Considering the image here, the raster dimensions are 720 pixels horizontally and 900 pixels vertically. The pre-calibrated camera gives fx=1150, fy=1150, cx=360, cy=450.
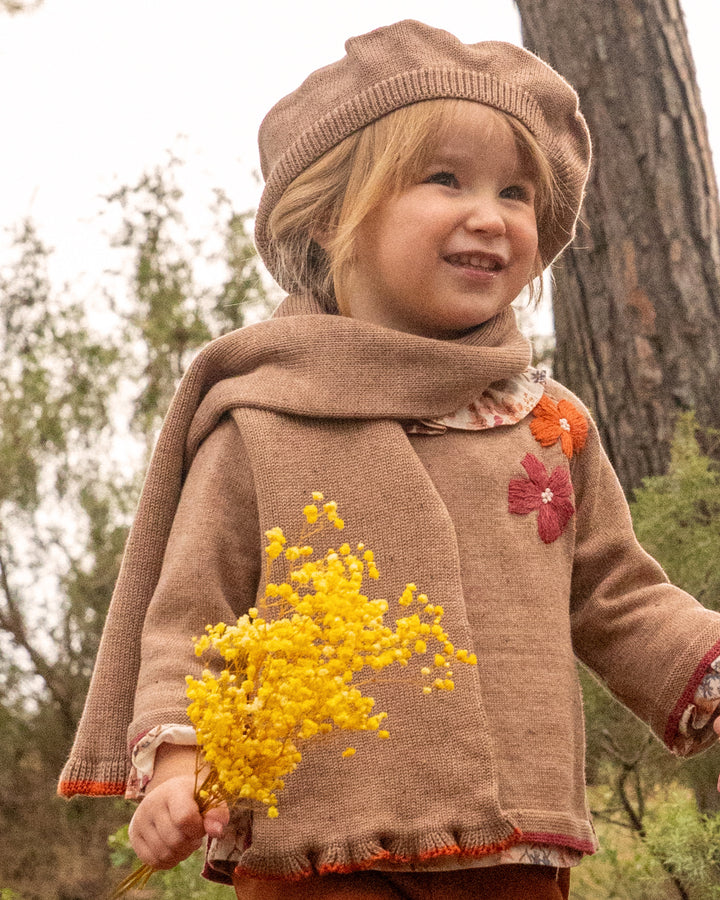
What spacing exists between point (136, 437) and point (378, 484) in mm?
1993

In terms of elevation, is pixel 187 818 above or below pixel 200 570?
below

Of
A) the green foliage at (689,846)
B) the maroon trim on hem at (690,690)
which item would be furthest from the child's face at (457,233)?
the green foliage at (689,846)

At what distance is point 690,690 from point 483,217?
770 mm

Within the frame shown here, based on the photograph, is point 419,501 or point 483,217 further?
point 483,217

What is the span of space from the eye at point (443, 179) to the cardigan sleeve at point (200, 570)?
1.62 feet

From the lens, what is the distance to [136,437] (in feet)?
11.6

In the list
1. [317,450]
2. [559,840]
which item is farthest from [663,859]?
[317,450]

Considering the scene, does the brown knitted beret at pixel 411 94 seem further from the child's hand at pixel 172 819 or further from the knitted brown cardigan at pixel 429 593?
the child's hand at pixel 172 819

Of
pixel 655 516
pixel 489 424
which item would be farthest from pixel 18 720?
pixel 489 424

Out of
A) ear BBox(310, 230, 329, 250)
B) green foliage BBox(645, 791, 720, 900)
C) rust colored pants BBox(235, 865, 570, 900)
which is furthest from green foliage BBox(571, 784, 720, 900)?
ear BBox(310, 230, 329, 250)

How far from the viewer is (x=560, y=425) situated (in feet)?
6.14

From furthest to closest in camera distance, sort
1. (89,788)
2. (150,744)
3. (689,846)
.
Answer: (689,846) < (89,788) < (150,744)

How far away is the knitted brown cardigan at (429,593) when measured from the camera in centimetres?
152

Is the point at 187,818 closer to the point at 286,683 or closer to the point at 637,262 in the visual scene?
the point at 286,683
